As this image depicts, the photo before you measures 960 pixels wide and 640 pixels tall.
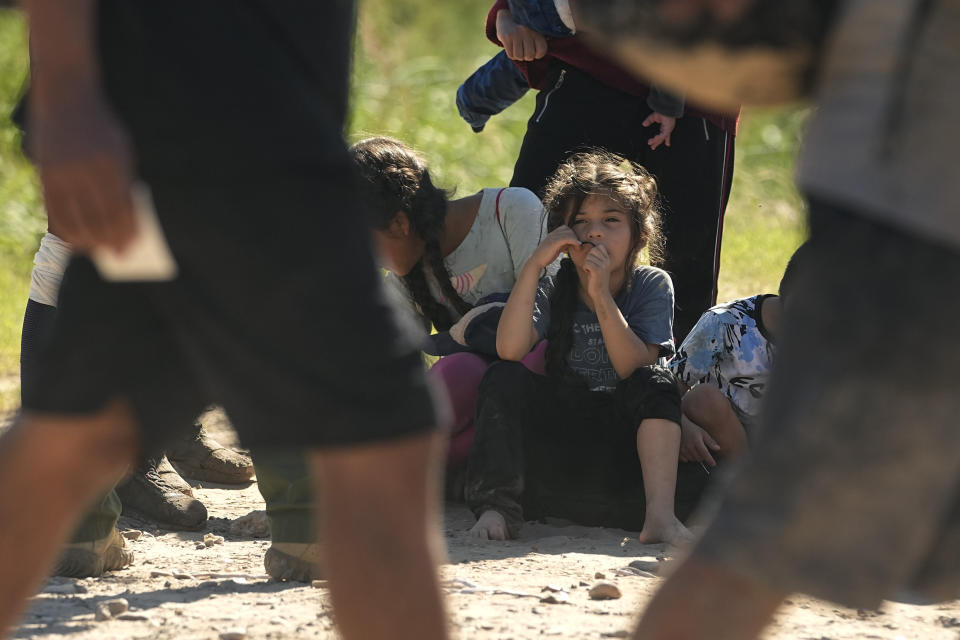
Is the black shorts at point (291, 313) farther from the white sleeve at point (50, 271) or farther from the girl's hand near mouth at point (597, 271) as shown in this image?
the girl's hand near mouth at point (597, 271)

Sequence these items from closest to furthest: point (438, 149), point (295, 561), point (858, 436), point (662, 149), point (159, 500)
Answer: point (858, 436) → point (295, 561) → point (159, 500) → point (662, 149) → point (438, 149)

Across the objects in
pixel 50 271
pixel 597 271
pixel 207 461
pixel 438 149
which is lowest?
pixel 207 461

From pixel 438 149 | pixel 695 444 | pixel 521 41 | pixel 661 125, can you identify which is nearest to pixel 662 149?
pixel 661 125

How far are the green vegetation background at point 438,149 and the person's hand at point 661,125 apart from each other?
238 cm

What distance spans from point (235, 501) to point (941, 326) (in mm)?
3164

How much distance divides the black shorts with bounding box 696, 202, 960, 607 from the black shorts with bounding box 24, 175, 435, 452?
45cm

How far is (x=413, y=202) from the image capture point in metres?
3.98

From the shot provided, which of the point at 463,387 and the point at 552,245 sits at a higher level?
the point at 552,245

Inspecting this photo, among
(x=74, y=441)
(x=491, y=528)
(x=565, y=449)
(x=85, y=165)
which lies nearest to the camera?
(x=85, y=165)

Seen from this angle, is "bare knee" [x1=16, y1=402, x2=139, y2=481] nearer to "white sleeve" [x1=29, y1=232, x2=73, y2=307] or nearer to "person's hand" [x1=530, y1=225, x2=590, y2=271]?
"white sleeve" [x1=29, y1=232, x2=73, y2=307]

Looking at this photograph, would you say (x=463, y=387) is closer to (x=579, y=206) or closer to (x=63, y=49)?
(x=579, y=206)

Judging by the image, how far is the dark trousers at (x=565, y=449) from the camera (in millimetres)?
3611

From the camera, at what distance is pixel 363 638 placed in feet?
4.91

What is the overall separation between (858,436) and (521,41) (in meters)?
2.98
